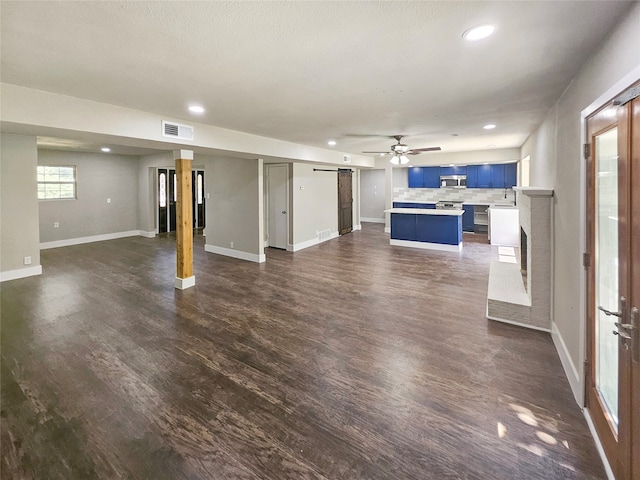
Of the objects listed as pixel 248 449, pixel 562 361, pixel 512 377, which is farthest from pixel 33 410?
pixel 562 361

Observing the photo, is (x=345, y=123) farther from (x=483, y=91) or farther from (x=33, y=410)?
(x=33, y=410)

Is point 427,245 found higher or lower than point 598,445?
higher

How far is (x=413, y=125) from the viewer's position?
495 centimetres

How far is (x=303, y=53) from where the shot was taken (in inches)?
90.3

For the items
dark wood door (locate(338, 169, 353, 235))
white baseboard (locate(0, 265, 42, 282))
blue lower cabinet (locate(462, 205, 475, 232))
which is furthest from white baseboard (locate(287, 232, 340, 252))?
white baseboard (locate(0, 265, 42, 282))

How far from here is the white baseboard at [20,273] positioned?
17.8ft

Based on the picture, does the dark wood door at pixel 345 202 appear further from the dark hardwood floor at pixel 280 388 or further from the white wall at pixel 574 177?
the white wall at pixel 574 177

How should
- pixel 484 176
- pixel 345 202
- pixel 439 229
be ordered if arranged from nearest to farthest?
pixel 439 229 → pixel 484 176 → pixel 345 202

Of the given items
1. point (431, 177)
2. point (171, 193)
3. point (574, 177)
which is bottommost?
point (574, 177)

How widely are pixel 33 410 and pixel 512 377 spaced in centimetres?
371

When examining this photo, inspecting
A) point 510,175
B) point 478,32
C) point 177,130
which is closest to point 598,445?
point 478,32

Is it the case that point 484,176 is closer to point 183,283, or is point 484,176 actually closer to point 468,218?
point 468,218

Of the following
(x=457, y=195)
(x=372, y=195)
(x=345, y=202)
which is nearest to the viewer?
(x=345, y=202)

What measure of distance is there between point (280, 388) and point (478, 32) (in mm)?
2889
